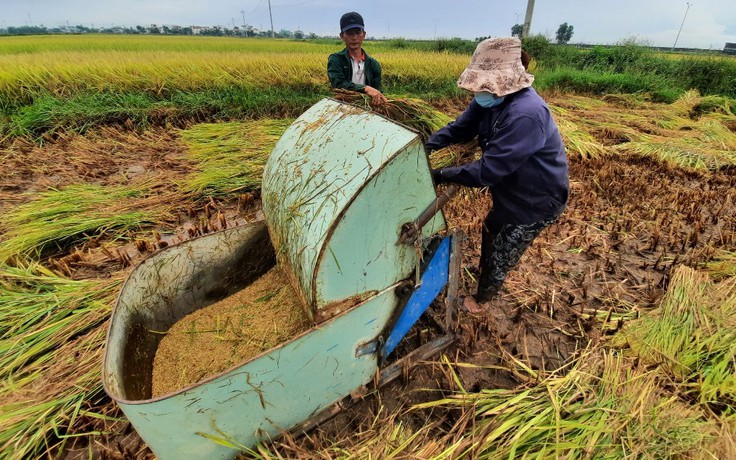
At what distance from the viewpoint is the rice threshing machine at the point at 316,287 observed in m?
1.27

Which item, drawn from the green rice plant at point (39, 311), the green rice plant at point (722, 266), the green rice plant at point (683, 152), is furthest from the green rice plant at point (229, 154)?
the green rice plant at point (683, 152)

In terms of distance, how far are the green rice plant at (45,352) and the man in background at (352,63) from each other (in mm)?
2584

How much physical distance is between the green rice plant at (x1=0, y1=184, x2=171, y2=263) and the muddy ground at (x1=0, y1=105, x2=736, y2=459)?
21 centimetres

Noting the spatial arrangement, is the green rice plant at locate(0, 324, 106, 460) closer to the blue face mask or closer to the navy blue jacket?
the navy blue jacket

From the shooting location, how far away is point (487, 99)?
1.79 m

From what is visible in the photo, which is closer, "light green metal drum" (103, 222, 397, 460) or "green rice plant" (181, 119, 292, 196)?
"light green metal drum" (103, 222, 397, 460)

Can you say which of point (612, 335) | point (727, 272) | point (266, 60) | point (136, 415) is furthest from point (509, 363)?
point (266, 60)

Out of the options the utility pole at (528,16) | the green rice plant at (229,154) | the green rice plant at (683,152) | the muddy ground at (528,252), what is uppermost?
the utility pole at (528,16)

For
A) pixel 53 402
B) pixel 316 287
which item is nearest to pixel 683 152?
pixel 316 287

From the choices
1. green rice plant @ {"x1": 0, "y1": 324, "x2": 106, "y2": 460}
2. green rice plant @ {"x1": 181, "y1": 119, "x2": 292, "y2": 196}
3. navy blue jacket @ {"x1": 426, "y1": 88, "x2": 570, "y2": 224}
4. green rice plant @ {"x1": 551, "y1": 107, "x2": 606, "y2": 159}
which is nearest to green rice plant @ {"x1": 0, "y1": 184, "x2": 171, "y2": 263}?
green rice plant @ {"x1": 181, "y1": 119, "x2": 292, "y2": 196}

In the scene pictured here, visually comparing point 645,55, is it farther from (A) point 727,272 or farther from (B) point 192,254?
(B) point 192,254

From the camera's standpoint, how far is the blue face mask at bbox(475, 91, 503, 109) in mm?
A: 1771

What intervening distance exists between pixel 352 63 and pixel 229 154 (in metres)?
2.21

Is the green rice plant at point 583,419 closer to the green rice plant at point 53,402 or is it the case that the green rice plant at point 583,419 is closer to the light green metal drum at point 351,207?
the light green metal drum at point 351,207
